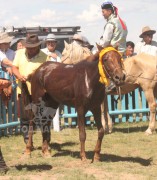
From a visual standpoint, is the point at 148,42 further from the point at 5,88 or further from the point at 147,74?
the point at 5,88

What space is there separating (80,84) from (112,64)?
73 centimetres

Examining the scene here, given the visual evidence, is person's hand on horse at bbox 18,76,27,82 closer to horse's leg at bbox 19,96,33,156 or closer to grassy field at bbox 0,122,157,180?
horse's leg at bbox 19,96,33,156

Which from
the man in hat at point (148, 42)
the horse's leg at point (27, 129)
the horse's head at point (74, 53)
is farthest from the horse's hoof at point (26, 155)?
the man in hat at point (148, 42)

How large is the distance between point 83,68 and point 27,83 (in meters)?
1.57

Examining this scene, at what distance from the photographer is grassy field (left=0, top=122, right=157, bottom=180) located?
651 centimetres

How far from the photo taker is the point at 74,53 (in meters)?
9.48

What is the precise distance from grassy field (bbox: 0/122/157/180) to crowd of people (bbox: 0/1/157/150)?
0.89m

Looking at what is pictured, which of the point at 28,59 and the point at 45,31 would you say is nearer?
the point at 28,59

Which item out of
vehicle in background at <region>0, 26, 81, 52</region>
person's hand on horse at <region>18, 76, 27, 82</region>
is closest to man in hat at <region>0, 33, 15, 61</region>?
person's hand on horse at <region>18, 76, 27, 82</region>

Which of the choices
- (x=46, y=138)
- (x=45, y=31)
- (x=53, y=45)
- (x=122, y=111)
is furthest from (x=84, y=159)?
(x=45, y=31)

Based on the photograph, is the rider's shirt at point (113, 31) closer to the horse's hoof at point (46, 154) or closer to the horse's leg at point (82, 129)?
the horse's leg at point (82, 129)

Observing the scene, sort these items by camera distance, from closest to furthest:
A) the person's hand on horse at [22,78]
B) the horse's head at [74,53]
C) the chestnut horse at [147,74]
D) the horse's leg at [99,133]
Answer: the horse's leg at [99,133] < the person's hand on horse at [22,78] < the horse's head at [74,53] < the chestnut horse at [147,74]

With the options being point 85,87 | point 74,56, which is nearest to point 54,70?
point 85,87

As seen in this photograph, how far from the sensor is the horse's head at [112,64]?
6.71 m
